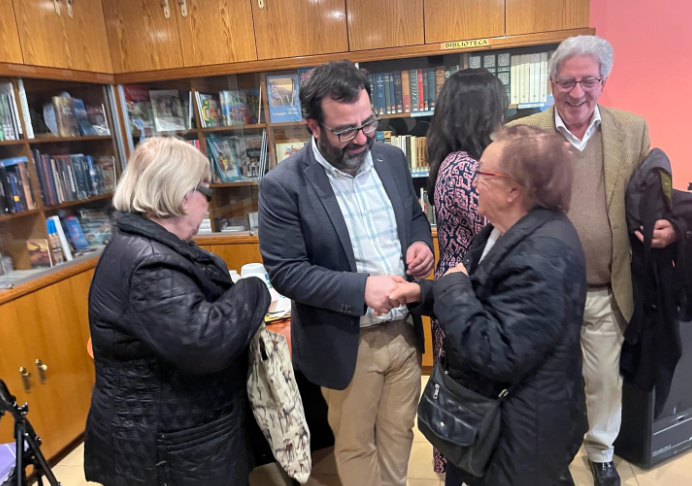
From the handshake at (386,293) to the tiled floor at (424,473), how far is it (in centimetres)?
123

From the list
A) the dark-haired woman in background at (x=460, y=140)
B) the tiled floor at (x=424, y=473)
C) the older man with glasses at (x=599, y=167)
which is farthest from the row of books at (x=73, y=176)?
the older man with glasses at (x=599, y=167)

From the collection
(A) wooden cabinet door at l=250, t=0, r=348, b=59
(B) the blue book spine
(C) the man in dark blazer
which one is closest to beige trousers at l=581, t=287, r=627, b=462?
(C) the man in dark blazer

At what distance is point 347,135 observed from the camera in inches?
57.7

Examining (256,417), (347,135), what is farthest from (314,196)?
(256,417)

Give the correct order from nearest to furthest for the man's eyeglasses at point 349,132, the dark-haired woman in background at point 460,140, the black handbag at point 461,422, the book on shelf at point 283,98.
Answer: the black handbag at point 461,422 → the man's eyeglasses at point 349,132 → the dark-haired woman in background at point 460,140 → the book on shelf at point 283,98

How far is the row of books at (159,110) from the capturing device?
132 inches

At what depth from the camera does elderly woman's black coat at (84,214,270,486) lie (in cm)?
121

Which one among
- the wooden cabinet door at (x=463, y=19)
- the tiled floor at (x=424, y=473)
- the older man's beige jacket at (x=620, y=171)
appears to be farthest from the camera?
the wooden cabinet door at (x=463, y=19)

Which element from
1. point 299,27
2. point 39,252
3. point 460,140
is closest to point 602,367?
point 460,140

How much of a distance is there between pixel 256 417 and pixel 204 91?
2522mm

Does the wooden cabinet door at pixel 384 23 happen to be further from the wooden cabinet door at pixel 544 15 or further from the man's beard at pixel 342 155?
the man's beard at pixel 342 155

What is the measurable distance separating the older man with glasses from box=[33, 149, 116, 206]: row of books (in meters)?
2.67

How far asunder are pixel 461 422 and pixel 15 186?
2.57m

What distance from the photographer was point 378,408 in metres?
1.68
